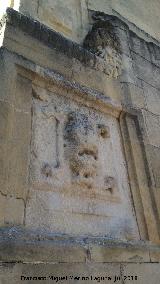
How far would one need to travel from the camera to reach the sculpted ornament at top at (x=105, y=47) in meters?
3.95

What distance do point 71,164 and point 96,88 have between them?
110 centimetres

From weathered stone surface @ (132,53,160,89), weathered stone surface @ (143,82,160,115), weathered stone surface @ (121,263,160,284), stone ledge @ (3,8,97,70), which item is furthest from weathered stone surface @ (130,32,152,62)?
weathered stone surface @ (121,263,160,284)

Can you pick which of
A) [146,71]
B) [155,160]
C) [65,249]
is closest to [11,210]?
[65,249]

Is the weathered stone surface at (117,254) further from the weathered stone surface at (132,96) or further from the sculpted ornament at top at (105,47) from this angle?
the sculpted ornament at top at (105,47)

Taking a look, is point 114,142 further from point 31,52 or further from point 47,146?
point 31,52

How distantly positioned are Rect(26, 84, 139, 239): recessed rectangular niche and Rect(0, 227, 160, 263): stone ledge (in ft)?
0.41

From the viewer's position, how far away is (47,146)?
283 centimetres

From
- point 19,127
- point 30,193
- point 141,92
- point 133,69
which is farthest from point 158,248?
point 133,69

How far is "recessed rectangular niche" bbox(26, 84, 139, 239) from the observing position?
8.40 ft

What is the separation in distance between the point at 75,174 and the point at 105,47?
1959 millimetres

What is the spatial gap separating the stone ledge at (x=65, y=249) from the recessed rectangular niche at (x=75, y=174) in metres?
0.13

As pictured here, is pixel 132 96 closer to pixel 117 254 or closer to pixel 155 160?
pixel 155 160

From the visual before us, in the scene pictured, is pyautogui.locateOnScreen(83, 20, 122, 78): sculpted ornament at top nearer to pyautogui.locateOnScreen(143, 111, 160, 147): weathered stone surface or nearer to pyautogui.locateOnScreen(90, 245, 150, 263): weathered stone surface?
pyautogui.locateOnScreen(143, 111, 160, 147): weathered stone surface

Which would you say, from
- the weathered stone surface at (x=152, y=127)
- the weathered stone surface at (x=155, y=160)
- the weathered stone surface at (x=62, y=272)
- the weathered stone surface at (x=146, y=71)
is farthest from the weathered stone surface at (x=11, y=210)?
the weathered stone surface at (x=146, y=71)
